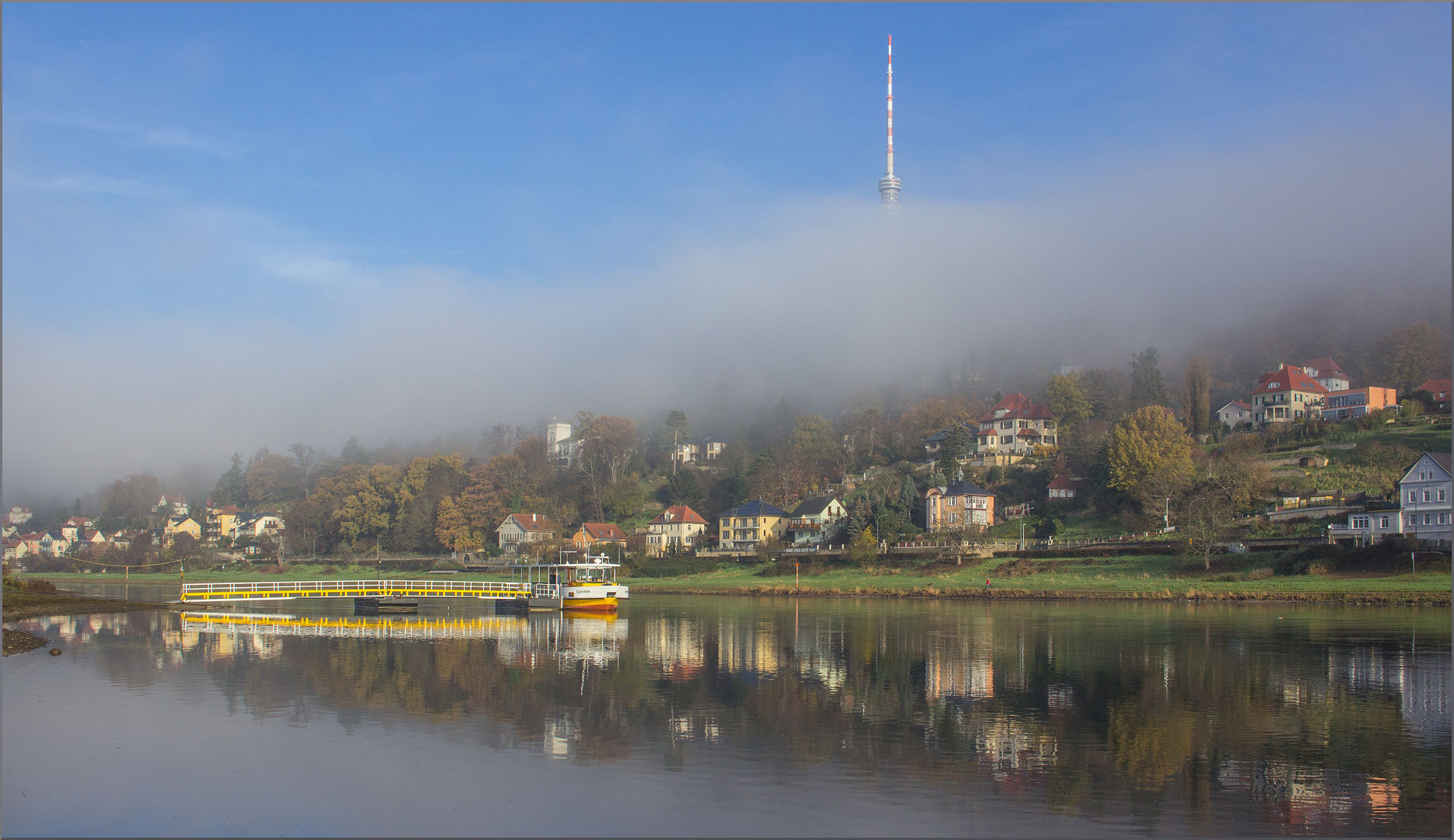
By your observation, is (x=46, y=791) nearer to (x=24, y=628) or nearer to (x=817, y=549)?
(x=24, y=628)

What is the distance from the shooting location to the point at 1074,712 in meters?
22.1

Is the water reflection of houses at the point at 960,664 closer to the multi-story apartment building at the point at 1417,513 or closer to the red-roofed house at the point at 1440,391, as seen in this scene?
the multi-story apartment building at the point at 1417,513

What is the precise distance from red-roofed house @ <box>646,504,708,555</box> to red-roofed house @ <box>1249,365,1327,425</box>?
63.5m

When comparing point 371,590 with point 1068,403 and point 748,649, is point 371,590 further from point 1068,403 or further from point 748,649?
point 1068,403

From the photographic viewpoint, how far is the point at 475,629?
44594 millimetres

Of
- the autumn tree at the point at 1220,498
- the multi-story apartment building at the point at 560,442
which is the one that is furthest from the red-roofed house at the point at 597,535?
the autumn tree at the point at 1220,498

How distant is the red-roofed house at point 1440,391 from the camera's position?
95688 mm

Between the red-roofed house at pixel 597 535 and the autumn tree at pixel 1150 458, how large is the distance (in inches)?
1908

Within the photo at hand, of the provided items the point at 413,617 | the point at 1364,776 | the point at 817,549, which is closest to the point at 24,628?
the point at 413,617

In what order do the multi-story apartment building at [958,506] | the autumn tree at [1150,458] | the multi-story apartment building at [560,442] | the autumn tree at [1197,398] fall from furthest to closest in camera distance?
1. the multi-story apartment building at [560,442]
2. the autumn tree at [1197,398]
3. the multi-story apartment building at [958,506]
4. the autumn tree at [1150,458]

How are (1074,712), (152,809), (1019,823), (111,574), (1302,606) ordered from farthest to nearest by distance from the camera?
(111,574), (1302,606), (1074,712), (152,809), (1019,823)

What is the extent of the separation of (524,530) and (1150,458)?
2551 inches

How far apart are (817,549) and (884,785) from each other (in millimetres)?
71179

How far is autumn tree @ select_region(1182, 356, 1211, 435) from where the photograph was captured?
103863 mm
